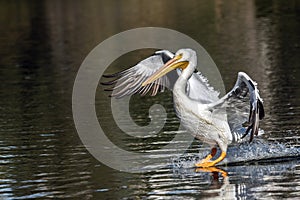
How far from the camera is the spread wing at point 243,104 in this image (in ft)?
36.9

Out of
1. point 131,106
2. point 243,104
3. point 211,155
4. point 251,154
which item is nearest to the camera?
point 243,104

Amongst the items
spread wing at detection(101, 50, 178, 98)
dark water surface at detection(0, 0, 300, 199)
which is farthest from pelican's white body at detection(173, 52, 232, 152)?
spread wing at detection(101, 50, 178, 98)

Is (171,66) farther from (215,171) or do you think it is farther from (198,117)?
(215,171)

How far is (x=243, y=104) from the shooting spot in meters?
11.9

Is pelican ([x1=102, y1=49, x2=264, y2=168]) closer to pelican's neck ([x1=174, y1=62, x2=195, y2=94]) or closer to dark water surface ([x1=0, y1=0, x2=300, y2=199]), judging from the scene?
pelican's neck ([x1=174, y1=62, x2=195, y2=94])

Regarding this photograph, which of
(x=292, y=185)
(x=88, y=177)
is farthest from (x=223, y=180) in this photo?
(x=88, y=177)

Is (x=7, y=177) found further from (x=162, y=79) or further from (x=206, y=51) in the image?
(x=206, y=51)

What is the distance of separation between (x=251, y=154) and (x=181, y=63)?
1.75 metres

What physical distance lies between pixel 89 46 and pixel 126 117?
16085mm

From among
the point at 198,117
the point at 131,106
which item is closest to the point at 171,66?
the point at 198,117

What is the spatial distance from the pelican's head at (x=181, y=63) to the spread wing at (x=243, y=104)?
62cm

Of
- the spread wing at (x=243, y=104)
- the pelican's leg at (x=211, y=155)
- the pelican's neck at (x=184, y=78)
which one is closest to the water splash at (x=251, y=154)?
the pelican's leg at (x=211, y=155)

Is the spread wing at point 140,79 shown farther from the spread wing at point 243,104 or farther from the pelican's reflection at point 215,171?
the pelican's reflection at point 215,171

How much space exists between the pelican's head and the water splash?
4.26 feet
